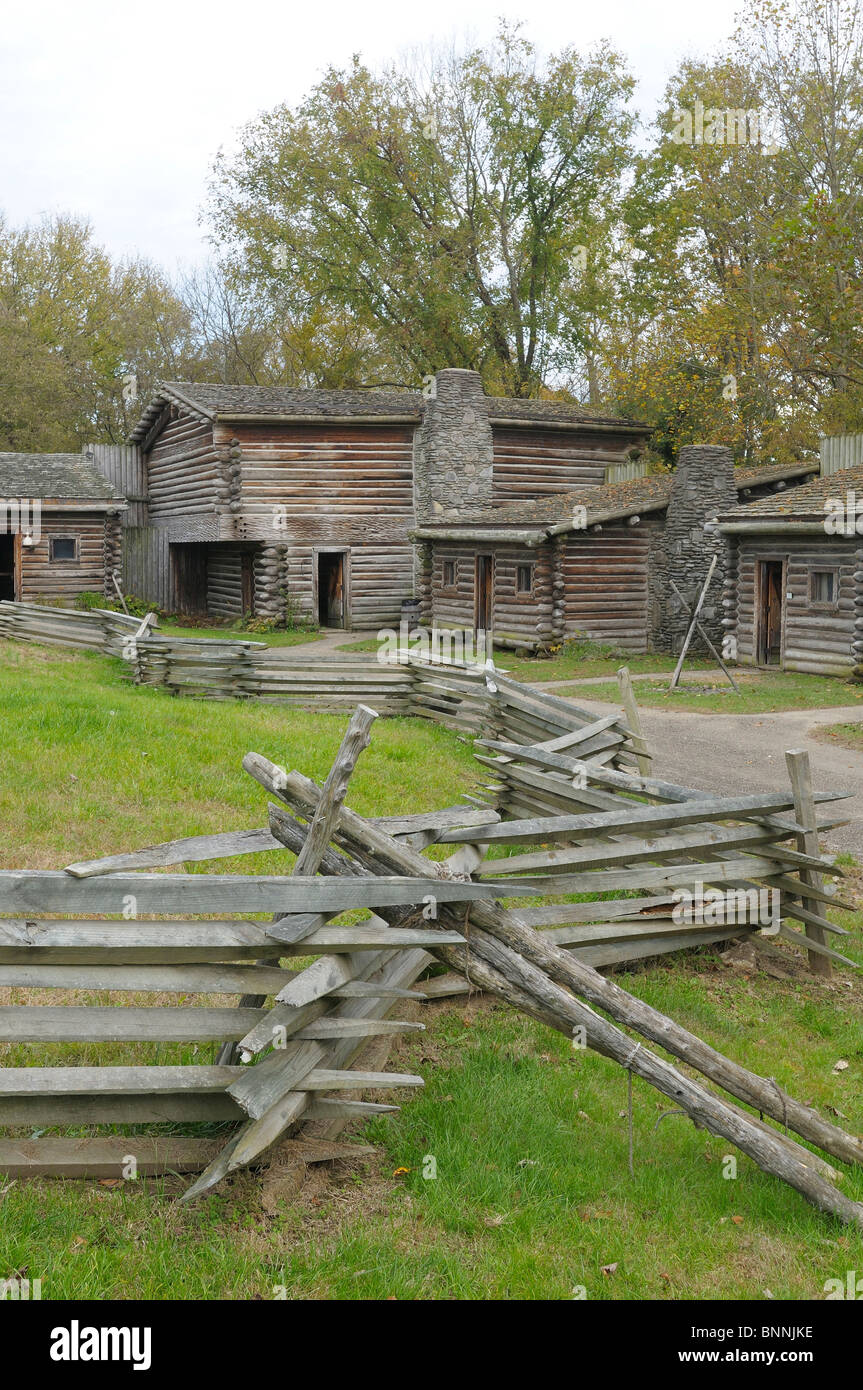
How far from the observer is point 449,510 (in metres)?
31.0

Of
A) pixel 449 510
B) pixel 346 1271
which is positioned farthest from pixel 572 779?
pixel 449 510

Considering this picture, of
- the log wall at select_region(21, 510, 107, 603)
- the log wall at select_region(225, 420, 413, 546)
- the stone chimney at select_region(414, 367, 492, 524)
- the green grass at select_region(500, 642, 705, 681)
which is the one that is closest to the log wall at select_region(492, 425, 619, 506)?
the stone chimney at select_region(414, 367, 492, 524)

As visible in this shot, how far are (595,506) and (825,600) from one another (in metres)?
6.08

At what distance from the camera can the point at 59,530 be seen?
31.0m

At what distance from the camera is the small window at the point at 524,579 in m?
26.8

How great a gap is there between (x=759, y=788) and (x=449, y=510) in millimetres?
20201

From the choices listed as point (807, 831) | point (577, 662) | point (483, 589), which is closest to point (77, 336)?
point (483, 589)

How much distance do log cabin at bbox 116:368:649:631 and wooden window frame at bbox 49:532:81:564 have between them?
285 cm

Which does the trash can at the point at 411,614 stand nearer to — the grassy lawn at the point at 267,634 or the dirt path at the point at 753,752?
the grassy lawn at the point at 267,634

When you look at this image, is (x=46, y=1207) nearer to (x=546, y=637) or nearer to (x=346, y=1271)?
(x=346, y=1271)

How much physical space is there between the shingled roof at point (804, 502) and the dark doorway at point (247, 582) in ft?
43.6

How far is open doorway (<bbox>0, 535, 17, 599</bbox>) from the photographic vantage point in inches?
1366

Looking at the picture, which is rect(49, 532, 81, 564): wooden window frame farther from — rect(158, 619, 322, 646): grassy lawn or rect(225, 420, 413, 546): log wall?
rect(225, 420, 413, 546): log wall

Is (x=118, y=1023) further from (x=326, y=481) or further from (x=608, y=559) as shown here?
(x=326, y=481)
